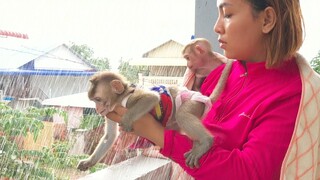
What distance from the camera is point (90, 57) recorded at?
111 centimetres

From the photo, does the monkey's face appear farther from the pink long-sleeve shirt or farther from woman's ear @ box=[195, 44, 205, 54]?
woman's ear @ box=[195, 44, 205, 54]

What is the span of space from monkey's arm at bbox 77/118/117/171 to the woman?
142 mm

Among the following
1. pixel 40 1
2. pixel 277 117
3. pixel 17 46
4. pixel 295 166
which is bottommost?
pixel 295 166

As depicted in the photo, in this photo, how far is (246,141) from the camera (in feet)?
3.11

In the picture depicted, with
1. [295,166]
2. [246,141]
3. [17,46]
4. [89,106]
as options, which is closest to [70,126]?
[89,106]

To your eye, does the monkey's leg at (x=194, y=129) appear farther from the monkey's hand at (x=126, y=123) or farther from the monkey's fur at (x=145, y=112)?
the monkey's hand at (x=126, y=123)

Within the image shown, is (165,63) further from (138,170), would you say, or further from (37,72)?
(37,72)

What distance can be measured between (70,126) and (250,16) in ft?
1.82

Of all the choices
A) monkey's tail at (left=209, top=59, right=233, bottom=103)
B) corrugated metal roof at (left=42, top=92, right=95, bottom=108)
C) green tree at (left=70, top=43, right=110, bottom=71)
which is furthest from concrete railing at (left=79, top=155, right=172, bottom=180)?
monkey's tail at (left=209, top=59, right=233, bottom=103)

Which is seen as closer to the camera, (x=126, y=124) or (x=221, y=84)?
(x=126, y=124)

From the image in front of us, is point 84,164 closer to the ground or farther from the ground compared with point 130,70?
closer to the ground

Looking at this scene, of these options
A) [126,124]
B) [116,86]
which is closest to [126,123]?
[126,124]

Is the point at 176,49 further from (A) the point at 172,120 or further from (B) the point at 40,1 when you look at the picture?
(B) the point at 40,1

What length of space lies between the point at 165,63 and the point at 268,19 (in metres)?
0.67
